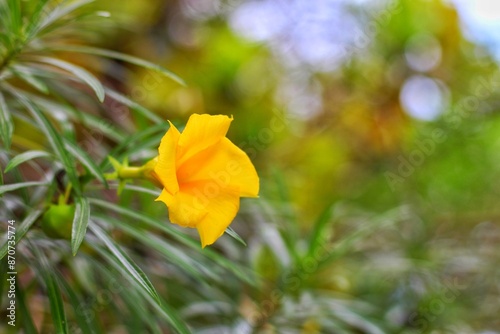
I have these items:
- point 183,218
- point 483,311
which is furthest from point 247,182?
point 483,311

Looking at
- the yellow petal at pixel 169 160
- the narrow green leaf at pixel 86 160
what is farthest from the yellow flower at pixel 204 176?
the narrow green leaf at pixel 86 160

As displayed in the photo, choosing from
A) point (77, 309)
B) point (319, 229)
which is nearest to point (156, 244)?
point (77, 309)

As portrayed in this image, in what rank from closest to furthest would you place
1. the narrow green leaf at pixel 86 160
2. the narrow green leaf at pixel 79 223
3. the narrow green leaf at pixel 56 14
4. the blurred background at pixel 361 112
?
1. the narrow green leaf at pixel 79 223
2. the narrow green leaf at pixel 86 160
3. the narrow green leaf at pixel 56 14
4. the blurred background at pixel 361 112

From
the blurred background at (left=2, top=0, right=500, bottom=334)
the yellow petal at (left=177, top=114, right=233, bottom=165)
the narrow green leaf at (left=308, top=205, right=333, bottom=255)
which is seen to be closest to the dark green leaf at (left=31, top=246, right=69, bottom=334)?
the yellow petal at (left=177, top=114, right=233, bottom=165)

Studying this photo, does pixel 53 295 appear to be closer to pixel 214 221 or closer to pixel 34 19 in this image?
pixel 214 221

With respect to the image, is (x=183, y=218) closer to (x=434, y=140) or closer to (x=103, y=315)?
(x=103, y=315)

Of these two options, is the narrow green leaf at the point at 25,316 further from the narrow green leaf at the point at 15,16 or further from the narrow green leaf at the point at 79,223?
the narrow green leaf at the point at 15,16

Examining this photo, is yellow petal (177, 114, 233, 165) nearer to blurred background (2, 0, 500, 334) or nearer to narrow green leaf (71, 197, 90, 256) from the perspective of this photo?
narrow green leaf (71, 197, 90, 256)
